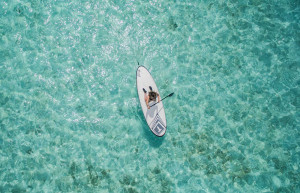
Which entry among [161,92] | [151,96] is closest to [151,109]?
[151,96]

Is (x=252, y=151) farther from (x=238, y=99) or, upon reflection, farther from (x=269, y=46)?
(x=269, y=46)

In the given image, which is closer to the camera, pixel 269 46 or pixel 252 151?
pixel 252 151

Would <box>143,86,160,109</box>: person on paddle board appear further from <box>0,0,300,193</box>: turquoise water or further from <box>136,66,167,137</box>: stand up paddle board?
<box>0,0,300,193</box>: turquoise water

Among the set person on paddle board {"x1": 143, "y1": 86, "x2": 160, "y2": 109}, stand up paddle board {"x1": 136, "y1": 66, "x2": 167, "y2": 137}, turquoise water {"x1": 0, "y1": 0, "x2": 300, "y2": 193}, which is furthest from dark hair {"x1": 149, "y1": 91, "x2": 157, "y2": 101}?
turquoise water {"x1": 0, "y1": 0, "x2": 300, "y2": 193}

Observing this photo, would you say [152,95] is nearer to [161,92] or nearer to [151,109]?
[151,109]

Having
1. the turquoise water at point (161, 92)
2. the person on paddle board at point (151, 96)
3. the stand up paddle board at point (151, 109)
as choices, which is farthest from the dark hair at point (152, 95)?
the turquoise water at point (161, 92)

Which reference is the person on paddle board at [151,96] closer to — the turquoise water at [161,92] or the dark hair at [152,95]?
the dark hair at [152,95]

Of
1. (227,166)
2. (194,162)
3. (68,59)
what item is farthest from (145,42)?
(227,166)
